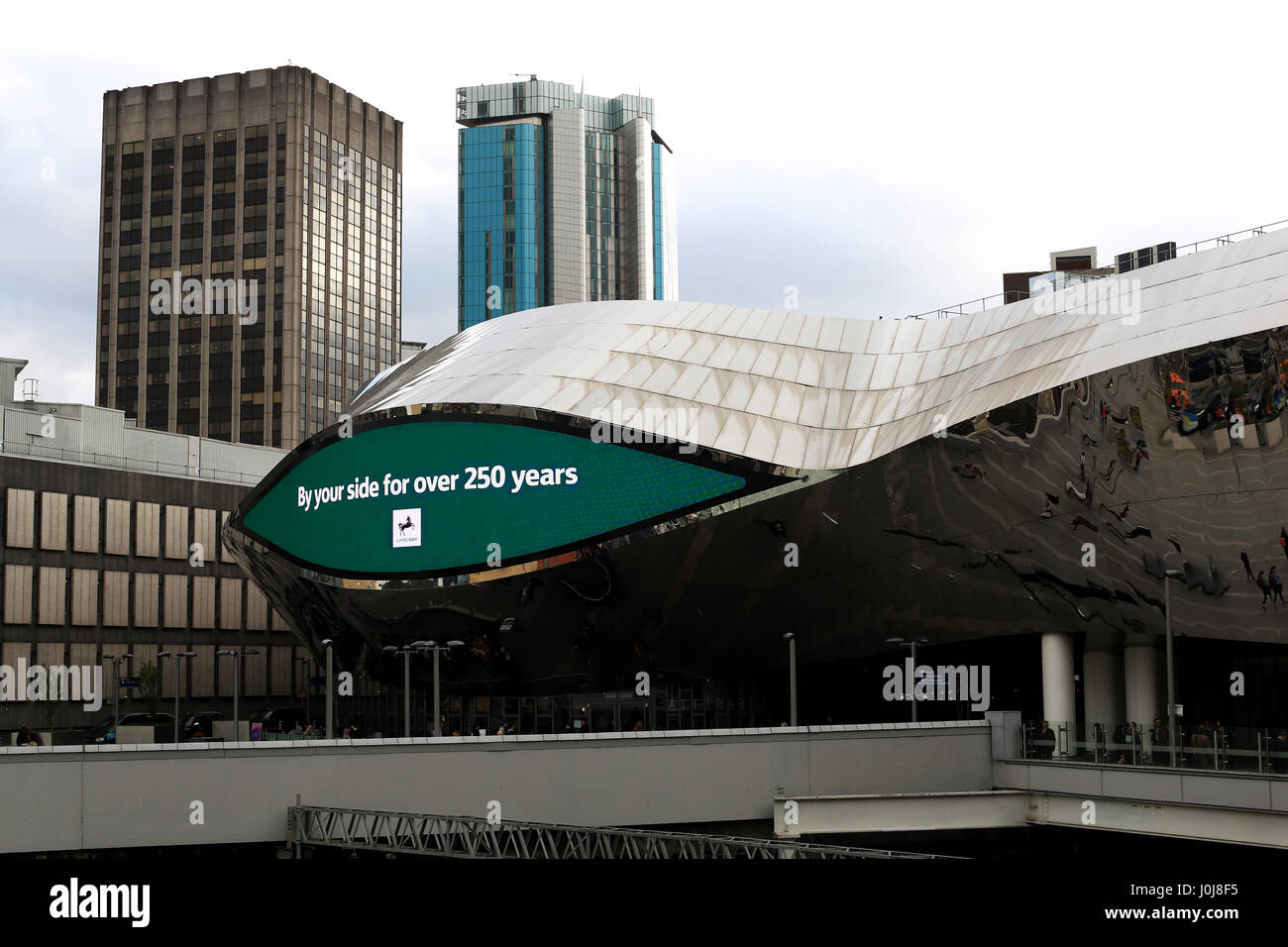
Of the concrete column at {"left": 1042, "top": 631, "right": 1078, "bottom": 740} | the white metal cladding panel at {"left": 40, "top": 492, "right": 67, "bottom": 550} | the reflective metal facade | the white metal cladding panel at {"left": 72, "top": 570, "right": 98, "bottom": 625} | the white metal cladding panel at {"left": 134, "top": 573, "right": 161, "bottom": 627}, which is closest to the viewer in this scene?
the reflective metal facade

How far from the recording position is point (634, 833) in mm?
29438

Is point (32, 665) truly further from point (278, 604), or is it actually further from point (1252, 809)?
point (1252, 809)

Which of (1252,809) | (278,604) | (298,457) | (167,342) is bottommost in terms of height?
(1252,809)

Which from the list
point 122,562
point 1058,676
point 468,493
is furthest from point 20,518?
→ point 1058,676

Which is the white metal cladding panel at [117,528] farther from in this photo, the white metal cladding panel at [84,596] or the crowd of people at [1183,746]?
the crowd of people at [1183,746]

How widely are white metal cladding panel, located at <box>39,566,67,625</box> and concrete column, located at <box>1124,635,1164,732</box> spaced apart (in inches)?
2477

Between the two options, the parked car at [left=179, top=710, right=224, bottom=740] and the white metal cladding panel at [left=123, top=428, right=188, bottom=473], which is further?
the white metal cladding panel at [left=123, top=428, right=188, bottom=473]

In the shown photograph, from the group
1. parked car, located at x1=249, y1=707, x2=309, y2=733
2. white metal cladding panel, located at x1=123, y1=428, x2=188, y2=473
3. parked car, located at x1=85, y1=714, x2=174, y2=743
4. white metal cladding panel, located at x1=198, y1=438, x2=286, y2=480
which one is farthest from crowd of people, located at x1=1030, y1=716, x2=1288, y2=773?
white metal cladding panel, located at x1=198, y1=438, x2=286, y2=480

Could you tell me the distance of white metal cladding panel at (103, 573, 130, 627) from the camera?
8750 cm

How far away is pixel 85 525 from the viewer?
283ft

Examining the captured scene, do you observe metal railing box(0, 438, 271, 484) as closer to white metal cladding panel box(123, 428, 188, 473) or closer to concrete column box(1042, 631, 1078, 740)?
white metal cladding panel box(123, 428, 188, 473)

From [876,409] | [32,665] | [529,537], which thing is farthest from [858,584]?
[32,665]

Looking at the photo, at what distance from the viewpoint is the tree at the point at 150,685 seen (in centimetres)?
8400
